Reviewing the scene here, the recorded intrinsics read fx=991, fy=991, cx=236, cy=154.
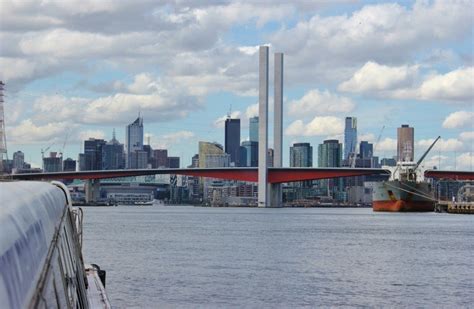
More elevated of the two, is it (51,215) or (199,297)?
(51,215)

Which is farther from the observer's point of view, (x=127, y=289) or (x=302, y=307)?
(x=127, y=289)

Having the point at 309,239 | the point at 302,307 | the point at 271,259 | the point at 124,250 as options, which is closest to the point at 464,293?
the point at 302,307

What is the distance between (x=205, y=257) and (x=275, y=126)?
115 metres

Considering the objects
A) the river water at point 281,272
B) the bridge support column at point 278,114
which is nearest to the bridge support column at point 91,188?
the bridge support column at point 278,114

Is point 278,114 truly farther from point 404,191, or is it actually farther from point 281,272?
point 281,272

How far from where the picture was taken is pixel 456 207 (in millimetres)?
184375

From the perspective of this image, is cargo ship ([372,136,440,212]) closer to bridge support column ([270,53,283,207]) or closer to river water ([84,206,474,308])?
bridge support column ([270,53,283,207])

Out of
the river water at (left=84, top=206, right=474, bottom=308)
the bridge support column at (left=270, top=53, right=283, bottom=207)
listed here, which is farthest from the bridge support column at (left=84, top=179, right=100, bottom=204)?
the river water at (left=84, top=206, right=474, bottom=308)

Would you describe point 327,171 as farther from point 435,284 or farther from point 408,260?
point 435,284

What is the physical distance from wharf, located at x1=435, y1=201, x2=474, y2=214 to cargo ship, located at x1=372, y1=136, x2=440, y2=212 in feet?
28.8

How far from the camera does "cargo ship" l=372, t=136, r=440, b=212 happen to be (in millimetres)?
162750

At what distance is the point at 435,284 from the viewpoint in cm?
3947

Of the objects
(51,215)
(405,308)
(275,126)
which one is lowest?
(405,308)

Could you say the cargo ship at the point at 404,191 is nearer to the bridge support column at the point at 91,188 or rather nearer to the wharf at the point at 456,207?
the wharf at the point at 456,207
